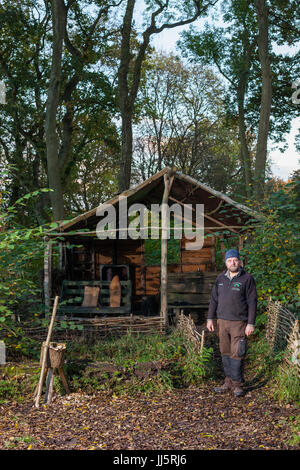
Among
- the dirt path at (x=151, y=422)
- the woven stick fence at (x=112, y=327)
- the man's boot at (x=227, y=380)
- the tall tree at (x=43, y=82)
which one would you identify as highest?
the tall tree at (x=43, y=82)

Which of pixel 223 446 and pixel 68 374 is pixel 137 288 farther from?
pixel 223 446

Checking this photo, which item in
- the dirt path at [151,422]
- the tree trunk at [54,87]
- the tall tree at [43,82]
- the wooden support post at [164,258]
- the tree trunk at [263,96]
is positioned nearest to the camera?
the dirt path at [151,422]

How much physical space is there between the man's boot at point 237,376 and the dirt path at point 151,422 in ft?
0.36

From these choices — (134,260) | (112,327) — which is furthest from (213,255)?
(112,327)

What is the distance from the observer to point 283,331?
729 centimetres

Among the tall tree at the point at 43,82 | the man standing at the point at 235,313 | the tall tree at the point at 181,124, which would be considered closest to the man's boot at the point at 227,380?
the man standing at the point at 235,313

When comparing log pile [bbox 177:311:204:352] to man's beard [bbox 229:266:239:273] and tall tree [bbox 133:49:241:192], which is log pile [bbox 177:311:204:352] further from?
tall tree [bbox 133:49:241:192]

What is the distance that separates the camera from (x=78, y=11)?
2056cm

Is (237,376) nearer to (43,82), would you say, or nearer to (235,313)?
(235,313)

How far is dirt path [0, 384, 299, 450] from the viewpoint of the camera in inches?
199

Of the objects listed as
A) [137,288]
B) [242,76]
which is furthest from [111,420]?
[242,76]

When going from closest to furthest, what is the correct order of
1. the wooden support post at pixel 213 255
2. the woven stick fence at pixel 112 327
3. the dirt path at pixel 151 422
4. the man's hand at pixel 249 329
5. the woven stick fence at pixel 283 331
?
the dirt path at pixel 151 422, the woven stick fence at pixel 283 331, the man's hand at pixel 249 329, the woven stick fence at pixel 112 327, the wooden support post at pixel 213 255

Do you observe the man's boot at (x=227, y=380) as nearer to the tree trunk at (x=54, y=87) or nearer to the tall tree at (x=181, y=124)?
the tree trunk at (x=54, y=87)

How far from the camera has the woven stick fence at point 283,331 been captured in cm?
613
